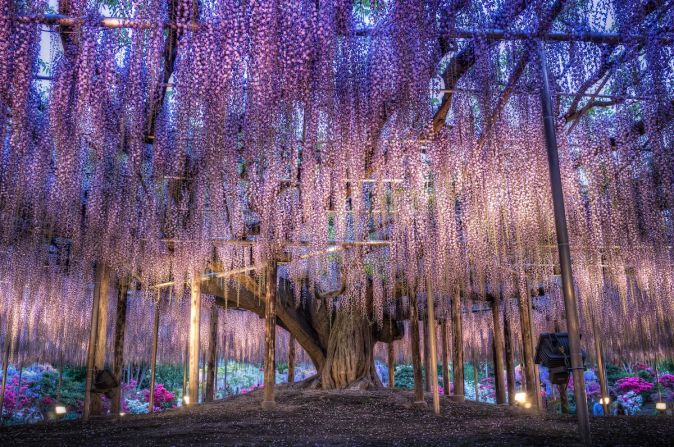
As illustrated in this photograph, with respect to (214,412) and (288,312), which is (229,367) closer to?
(288,312)

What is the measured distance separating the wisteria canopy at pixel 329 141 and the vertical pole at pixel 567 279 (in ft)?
1.50

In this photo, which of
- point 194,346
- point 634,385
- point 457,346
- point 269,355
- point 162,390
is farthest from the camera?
point 162,390

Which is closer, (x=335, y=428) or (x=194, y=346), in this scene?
(x=335, y=428)

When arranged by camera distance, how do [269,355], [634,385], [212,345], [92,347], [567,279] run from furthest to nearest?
1. [634,385]
2. [212,345]
3. [269,355]
4. [92,347]
5. [567,279]

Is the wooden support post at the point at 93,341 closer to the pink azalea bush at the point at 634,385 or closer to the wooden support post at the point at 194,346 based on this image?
the wooden support post at the point at 194,346

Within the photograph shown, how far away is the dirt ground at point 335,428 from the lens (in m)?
5.48

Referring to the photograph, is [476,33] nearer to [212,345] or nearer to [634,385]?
[212,345]

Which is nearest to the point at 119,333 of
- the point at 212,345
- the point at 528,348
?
the point at 212,345

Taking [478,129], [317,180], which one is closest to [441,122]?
[478,129]

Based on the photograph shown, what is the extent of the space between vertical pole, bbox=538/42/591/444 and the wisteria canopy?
457 millimetres

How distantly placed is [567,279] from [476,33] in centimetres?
232

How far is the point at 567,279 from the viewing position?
4898mm

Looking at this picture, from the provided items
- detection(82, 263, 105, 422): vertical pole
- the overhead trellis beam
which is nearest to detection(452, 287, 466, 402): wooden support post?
the overhead trellis beam

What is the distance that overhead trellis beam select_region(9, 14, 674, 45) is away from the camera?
183 inches
